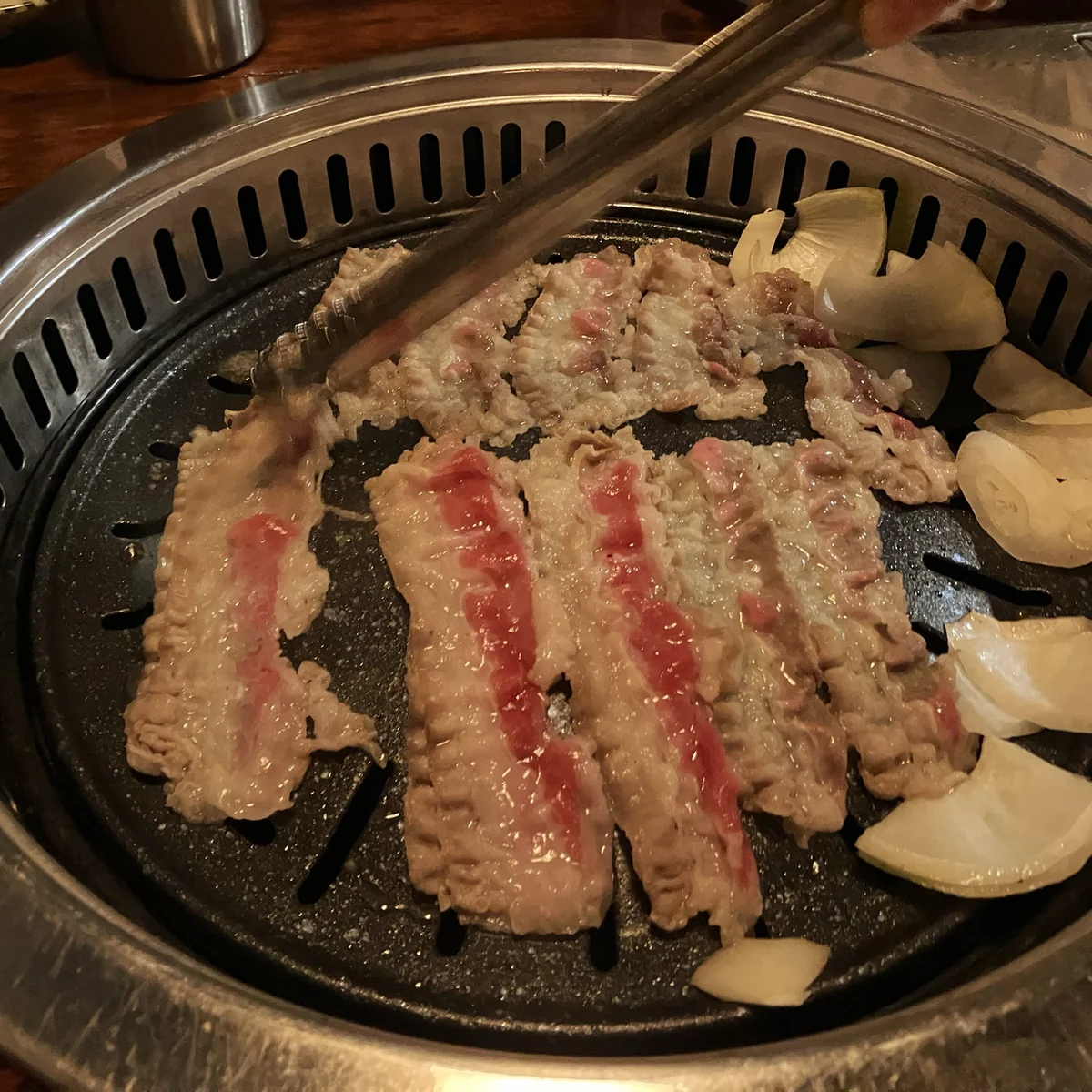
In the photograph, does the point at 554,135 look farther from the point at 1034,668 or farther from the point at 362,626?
the point at 1034,668

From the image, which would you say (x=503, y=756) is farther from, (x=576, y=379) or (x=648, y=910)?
(x=576, y=379)

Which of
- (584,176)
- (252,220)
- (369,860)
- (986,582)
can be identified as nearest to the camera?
(369,860)

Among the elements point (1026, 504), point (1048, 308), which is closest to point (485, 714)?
point (1026, 504)

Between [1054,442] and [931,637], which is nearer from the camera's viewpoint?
[931,637]

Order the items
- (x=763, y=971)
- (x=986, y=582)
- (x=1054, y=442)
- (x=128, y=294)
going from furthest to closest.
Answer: (x=128, y=294) < (x=1054, y=442) < (x=986, y=582) < (x=763, y=971)

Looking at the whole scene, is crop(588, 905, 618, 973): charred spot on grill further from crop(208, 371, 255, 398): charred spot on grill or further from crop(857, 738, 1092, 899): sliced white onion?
crop(208, 371, 255, 398): charred spot on grill

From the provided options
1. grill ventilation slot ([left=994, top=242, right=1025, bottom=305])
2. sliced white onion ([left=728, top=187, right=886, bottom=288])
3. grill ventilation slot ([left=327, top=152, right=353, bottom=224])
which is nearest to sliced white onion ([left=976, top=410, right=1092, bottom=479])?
grill ventilation slot ([left=994, top=242, right=1025, bottom=305])

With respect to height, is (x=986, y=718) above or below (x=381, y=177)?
below
